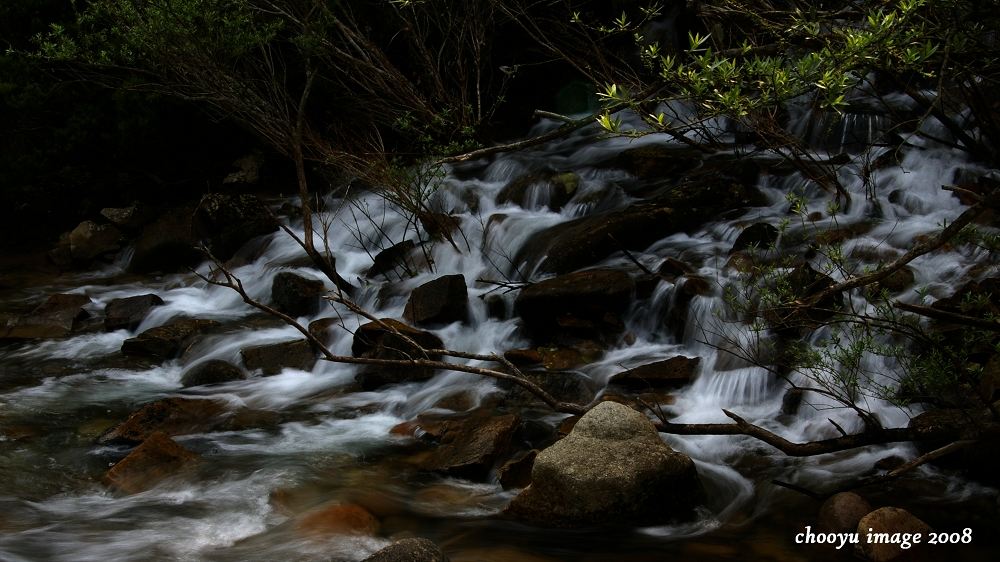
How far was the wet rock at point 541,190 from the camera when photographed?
37.9 ft

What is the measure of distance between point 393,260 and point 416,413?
3794mm

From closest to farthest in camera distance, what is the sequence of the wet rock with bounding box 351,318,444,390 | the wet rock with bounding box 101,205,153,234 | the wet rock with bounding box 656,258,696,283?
the wet rock with bounding box 351,318,444,390 < the wet rock with bounding box 656,258,696,283 < the wet rock with bounding box 101,205,153,234

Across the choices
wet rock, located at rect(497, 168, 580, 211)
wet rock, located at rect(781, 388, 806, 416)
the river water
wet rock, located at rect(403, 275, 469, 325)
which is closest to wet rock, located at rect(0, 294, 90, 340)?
the river water

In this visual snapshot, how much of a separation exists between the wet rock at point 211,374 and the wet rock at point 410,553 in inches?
201

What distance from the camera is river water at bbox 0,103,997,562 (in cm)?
517

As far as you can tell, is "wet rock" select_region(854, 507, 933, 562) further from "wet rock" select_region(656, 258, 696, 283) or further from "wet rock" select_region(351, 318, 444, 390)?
"wet rock" select_region(351, 318, 444, 390)

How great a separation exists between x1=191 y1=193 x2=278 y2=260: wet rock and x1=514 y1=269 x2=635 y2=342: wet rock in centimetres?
606

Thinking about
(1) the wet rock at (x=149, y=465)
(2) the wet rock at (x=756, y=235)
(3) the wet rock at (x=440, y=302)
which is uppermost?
(2) the wet rock at (x=756, y=235)

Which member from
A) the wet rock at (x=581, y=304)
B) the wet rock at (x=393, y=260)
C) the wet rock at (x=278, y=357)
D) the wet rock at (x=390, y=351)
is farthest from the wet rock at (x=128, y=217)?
the wet rock at (x=581, y=304)

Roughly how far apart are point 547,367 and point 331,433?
6.97 feet

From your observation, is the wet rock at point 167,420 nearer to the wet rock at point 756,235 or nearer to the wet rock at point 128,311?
the wet rock at point 128,311

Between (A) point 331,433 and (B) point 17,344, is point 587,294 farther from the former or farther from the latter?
(B) point 17,344

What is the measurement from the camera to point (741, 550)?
16.2 feet

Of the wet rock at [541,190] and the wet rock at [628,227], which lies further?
the wet rock at [541,190]
